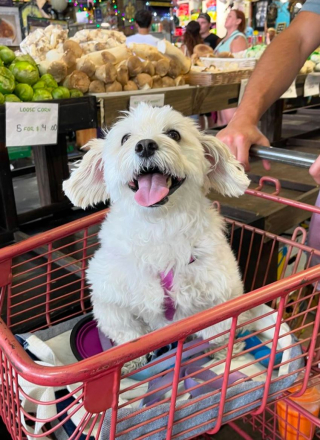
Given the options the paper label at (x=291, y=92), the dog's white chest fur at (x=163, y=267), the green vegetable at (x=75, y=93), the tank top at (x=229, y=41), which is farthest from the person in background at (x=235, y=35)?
the dog's white chest fur at (x=163, y=267)

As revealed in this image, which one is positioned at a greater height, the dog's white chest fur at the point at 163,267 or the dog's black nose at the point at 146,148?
the dog's black nose at the point at 146,148

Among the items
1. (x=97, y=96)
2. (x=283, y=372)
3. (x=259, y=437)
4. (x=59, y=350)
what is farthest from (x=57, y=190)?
(x=283, y=372)

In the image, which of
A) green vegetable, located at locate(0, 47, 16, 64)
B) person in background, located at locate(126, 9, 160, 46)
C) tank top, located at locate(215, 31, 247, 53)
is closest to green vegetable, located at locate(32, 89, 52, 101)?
green vegetable, located at locate(0, 47, 16, 64)

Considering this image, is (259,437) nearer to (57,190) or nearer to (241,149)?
(241,149)

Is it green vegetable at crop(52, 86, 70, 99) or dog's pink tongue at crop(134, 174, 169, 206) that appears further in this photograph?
green vegetable at crop(52, 86, 70, 99)

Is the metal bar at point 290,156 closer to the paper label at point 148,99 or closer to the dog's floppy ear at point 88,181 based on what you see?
the dog's floppy ear at point 88,181

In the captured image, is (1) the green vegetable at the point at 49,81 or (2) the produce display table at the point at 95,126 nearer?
(2) the produce display table at the point at 95,126

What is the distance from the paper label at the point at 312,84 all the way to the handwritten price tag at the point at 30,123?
1.79 metres

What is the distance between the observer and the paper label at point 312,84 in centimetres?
256

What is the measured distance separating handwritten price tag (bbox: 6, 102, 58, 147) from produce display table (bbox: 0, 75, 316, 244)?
24mm

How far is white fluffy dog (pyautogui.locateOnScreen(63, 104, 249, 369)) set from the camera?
865 mm

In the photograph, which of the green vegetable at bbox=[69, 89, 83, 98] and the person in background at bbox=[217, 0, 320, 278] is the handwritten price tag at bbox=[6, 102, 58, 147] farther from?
the person in background at bbox=[217, 0, 320, 278]

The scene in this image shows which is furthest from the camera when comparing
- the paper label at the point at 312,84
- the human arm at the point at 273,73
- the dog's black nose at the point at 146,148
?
the paper label at the point at 312,84

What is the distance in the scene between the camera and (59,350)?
0.97 m
